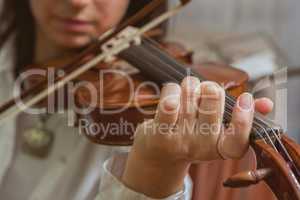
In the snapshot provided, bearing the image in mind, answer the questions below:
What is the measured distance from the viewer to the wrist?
1.94ft

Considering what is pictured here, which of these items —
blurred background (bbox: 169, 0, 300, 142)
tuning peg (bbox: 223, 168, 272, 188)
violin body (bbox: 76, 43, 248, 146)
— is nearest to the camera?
tuning peg (bbox: 223, 168, 272, 188)

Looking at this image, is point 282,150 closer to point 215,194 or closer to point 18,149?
point 215,194

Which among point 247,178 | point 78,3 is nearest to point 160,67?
point 78,3

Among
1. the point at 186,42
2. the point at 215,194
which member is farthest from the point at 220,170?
the point at 186,42

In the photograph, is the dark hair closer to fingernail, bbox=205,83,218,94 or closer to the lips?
the lips

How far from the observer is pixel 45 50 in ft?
3.23

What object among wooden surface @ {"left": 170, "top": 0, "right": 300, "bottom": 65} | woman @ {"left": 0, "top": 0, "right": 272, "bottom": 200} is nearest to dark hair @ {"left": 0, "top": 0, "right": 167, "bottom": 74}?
woman @ {"left": 0, "top": 0, "right": 272, "bottom": 200}

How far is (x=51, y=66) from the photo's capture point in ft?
2.97

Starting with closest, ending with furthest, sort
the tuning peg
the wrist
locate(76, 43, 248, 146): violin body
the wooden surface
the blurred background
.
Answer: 1. the tuning peg
2. the wrist
3. locate(76, 43, 248, 146): violin body
4. the blurred background
5. the wooden surface

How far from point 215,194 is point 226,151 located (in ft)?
0.48

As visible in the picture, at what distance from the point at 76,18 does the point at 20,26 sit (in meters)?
0.18

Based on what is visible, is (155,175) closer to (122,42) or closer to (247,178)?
(247,178)

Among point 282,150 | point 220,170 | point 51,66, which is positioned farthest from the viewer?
point 51,66

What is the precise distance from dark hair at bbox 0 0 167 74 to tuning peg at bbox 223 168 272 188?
535mm
